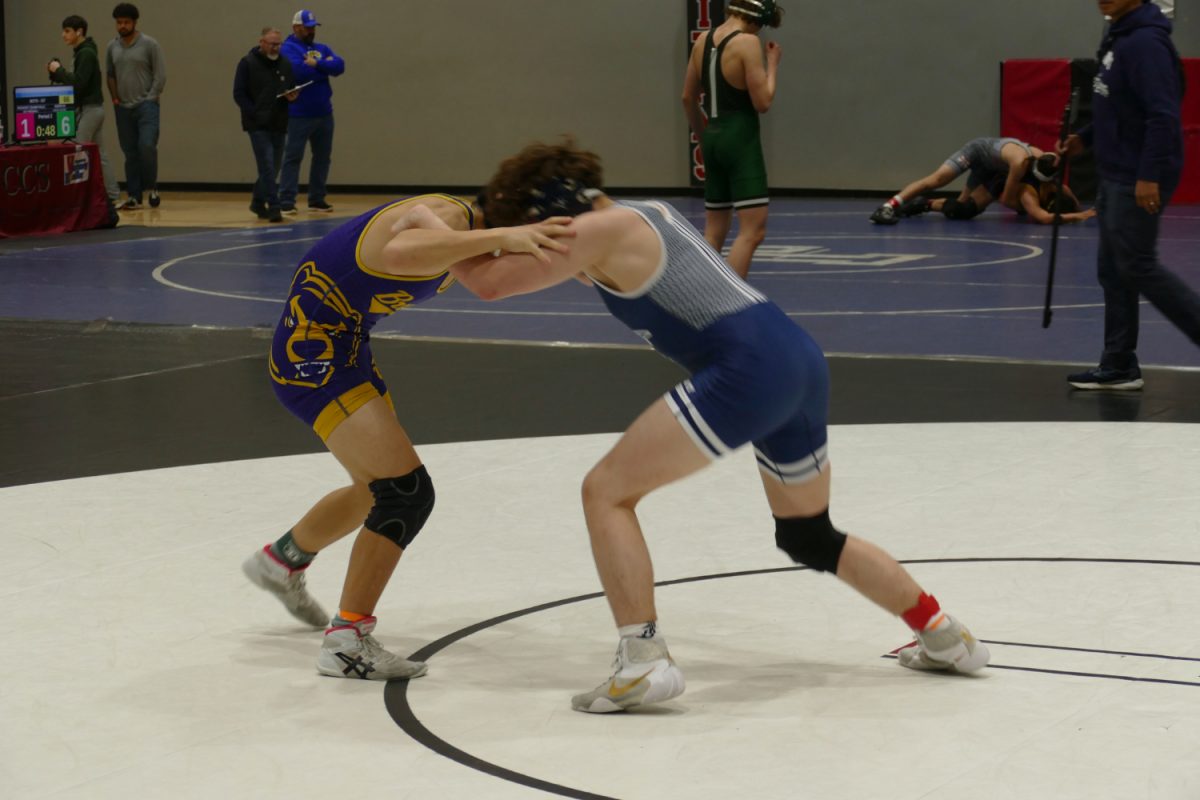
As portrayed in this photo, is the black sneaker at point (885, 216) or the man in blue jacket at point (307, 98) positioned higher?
the man in blue jacket at point (307, 98)

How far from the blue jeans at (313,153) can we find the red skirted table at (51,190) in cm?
→ 170

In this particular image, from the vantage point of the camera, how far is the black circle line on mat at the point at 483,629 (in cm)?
299

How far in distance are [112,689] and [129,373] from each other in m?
4.48

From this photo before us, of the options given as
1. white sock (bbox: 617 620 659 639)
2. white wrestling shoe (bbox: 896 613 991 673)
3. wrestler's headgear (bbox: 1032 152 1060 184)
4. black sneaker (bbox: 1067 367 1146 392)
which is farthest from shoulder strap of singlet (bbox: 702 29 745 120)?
white sock (bbox: 617 620 659 639)

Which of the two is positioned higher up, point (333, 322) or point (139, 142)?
point (333, 322)

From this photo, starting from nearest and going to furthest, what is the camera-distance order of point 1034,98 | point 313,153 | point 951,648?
1. point 951,648
2. point 1034,98
3. point 313,153

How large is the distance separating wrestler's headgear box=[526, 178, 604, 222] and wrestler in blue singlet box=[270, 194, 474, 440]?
39 centimetres

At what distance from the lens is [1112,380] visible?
22.8ft

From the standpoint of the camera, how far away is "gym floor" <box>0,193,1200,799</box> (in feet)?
10.2

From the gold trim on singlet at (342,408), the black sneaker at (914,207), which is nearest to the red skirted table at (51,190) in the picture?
the black sneaker at (914,207)

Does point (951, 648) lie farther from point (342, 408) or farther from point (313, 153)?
point (313, 153)

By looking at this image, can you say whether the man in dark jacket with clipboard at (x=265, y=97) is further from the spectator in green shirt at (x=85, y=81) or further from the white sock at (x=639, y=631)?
the white sock at (x=639, y=631)

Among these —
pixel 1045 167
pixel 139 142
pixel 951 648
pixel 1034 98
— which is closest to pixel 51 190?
pixel 139 142

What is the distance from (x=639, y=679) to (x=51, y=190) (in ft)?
42.6
